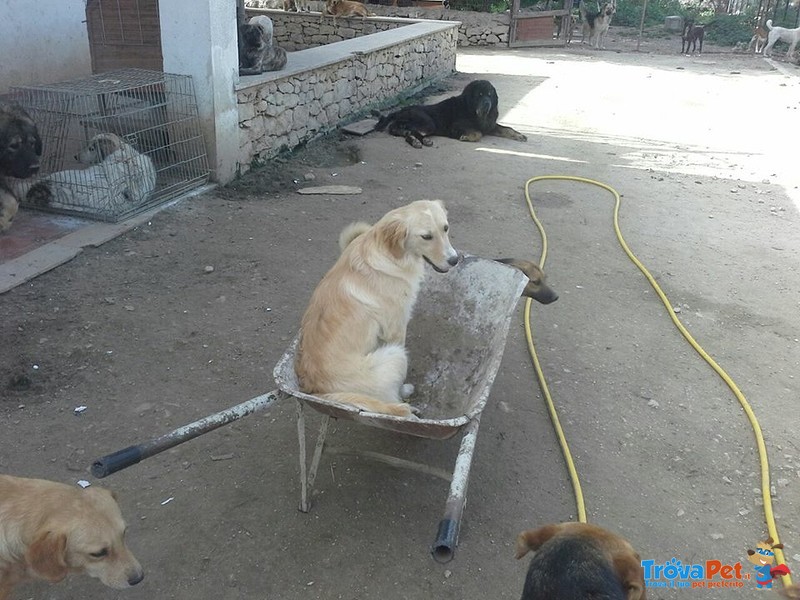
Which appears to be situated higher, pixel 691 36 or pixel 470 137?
pixel 691 36

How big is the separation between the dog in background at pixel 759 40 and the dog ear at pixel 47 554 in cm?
2560

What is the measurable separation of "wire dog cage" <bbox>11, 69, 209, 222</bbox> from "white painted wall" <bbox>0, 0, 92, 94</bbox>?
0.98 m

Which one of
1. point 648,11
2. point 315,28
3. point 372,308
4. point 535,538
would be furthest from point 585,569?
point 648,11

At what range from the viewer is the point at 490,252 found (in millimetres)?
6246

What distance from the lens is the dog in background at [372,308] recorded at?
10.2ft

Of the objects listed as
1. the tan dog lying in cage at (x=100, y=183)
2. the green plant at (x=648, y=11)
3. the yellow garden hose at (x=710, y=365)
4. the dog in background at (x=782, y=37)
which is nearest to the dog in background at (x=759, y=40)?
the dog in background at (x=782, y=37)

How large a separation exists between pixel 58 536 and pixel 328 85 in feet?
27.7

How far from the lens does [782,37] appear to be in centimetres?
2111

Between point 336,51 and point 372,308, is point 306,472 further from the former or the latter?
point 336,51

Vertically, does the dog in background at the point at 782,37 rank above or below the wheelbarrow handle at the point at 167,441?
above

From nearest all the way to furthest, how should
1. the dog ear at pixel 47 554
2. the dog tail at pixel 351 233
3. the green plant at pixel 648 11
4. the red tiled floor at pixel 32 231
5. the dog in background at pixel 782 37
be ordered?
the dog ear at pixel 47 554 < the dog tail at pixel 351 233 < the red tiled floor at pixel 32 231 < the dog in background at pixel 782 37 < the green plant at pixel 648 11

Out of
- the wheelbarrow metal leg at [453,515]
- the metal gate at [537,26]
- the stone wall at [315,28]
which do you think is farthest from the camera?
the metal gate at [537,26]

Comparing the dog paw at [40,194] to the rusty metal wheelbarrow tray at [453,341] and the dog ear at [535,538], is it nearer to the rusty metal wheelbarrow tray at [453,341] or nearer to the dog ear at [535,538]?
the rusty metal wheelbarrow tray at [453,341]

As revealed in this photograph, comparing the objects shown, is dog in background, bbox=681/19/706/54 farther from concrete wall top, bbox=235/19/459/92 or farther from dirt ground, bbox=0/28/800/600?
dirt ground, bbox=0/28/800/600
